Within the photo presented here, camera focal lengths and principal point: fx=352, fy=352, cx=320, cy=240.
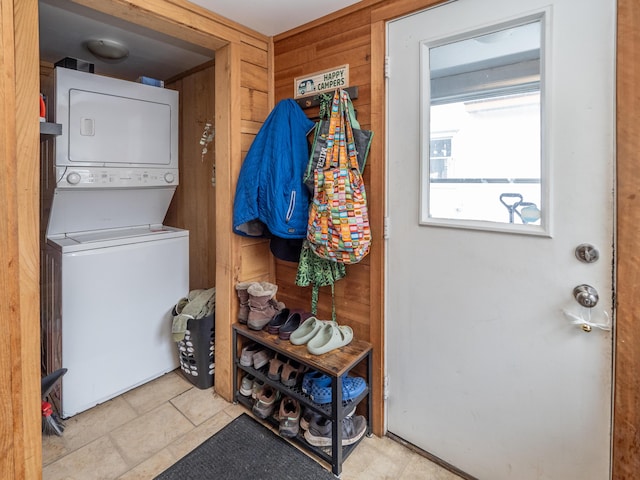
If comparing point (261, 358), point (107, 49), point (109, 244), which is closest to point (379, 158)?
point (261, 358)

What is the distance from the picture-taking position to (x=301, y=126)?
178cm

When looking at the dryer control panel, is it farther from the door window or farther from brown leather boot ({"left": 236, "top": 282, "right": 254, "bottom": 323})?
the door window

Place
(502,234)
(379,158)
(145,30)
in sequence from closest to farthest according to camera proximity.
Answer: (502,234) → (379,158) → (145,30)

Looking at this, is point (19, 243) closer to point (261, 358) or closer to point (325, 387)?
point (261, 358)

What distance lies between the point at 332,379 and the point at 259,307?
0.58 meters

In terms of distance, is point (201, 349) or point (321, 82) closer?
point (321, 82)

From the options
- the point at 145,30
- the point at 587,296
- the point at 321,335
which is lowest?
the point at 321,335

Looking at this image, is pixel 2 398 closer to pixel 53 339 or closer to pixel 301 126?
pixel 53 339

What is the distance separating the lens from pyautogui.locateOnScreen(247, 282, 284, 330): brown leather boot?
1.86 metres

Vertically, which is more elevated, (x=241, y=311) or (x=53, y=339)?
(x=241, y=311)

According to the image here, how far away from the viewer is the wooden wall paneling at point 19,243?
1.14 m

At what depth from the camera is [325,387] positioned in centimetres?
159

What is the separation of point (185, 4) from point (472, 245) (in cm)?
169

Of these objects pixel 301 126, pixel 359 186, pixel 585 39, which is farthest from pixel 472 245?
pixel 301 126
